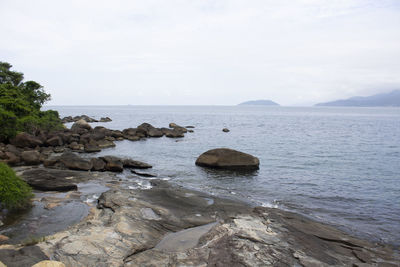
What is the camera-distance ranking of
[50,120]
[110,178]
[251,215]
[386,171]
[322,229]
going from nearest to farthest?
[322,229] < [251,215] < [110,178] < [386,171] < [50,120]

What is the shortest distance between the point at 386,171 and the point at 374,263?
60.2 feet

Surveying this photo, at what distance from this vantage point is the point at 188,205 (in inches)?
547

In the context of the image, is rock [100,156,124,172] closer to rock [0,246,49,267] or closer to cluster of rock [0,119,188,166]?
cluster of rock [0,119,188,166]

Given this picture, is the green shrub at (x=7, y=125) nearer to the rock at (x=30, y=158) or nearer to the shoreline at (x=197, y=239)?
the rock at (x=30, y=158)

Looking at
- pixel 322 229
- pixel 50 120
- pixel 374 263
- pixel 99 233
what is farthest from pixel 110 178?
pixel 50 120

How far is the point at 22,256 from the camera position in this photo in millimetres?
7578

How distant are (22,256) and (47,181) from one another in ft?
31.6

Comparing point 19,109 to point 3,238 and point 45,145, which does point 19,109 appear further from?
point 3,238

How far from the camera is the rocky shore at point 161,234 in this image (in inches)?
325

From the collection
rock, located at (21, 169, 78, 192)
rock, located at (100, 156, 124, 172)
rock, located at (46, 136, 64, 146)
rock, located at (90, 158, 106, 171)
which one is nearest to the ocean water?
rock, located at (100, 156, 124, 172)

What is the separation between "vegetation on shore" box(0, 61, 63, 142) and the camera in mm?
31734

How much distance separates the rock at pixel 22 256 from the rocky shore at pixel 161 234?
2 centimetres

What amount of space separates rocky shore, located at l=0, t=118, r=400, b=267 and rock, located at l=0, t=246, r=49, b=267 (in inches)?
0.9

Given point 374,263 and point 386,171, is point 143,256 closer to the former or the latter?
point 374,263
